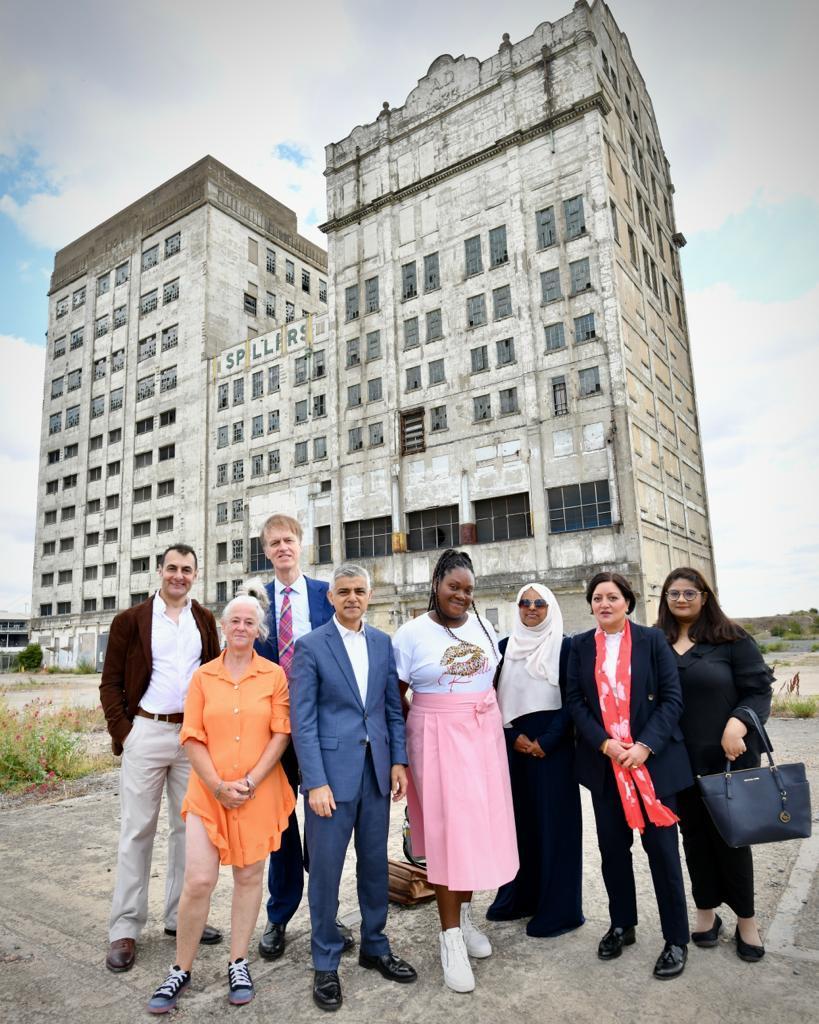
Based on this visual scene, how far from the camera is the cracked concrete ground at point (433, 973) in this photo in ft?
10.8

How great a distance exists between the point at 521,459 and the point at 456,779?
26.2 metres

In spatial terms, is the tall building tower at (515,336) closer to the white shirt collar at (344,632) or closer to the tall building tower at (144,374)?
the tall building tower at (144,374)

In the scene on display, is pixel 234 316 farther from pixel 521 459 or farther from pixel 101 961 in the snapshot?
pixel 101 961

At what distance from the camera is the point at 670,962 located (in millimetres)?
3648

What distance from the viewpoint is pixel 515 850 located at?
13.1 ft

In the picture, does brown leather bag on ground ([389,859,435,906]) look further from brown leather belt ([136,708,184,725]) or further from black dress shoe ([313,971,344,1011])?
brown leather belt ([136,708,184,725])

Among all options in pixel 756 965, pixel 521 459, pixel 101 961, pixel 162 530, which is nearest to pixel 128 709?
pixel 101 961

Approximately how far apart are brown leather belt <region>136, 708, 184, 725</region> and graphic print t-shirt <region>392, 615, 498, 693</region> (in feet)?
4.69

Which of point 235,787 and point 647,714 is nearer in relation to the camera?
point 235,787

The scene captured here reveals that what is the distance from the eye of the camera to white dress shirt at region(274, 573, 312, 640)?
181 inches

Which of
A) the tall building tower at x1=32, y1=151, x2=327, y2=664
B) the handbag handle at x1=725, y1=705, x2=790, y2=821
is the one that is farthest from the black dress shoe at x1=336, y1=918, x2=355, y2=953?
the tall building tower at x1=32, y1=151, x2=327, y2=664

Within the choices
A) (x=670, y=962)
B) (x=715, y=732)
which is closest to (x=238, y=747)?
(x=670, y=962)

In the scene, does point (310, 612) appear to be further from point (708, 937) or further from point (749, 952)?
point (749, 952)

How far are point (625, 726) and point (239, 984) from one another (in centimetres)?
249
